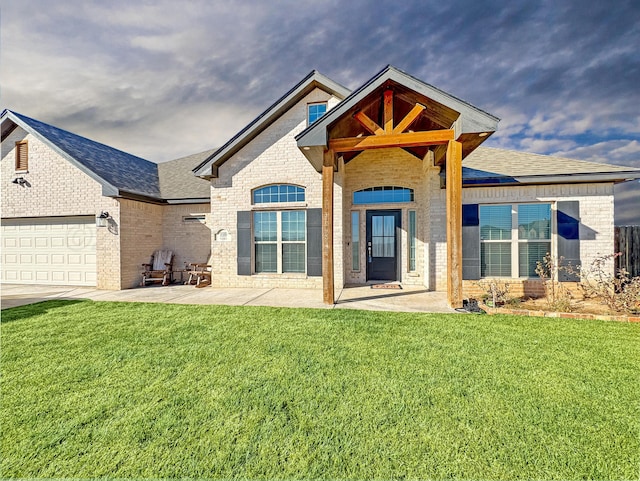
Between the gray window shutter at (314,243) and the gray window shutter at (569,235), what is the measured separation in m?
6.54

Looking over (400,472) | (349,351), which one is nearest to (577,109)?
(349,351)

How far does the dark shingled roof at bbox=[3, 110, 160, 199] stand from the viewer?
8.89 meters

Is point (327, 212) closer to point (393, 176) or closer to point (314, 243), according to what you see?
point (314, 243)

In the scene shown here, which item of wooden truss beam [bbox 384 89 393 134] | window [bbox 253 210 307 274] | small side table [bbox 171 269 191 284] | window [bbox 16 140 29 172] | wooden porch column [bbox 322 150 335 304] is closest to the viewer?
wooden truss beam [bbox 384 89 393 134]

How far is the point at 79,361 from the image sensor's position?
3.72m

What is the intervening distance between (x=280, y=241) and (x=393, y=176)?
4.17m

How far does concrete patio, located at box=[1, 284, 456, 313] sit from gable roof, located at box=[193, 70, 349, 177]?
387cm

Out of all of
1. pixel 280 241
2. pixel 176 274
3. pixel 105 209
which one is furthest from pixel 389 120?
pixel 105 209

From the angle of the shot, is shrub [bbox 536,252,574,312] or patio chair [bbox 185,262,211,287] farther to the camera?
patio chair [bbox 185,262,211,287]

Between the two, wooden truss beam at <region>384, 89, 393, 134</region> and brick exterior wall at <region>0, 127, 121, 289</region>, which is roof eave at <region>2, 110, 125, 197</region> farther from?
wooden truss beam at <region>384, 89, 393, 134</region>

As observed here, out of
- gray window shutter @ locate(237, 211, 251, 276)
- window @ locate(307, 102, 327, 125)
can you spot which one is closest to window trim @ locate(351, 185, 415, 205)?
window @ locate(307, 102, 327, 125)

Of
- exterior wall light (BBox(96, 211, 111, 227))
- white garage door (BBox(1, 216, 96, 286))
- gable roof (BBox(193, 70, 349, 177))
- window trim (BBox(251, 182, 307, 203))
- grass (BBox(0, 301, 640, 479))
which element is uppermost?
gable roof (BBox(193, 70, 349, 177))

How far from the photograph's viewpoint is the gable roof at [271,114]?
7.98 metres

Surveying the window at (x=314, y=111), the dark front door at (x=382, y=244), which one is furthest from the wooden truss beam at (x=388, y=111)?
the dark front door at (x=382, y=244)
